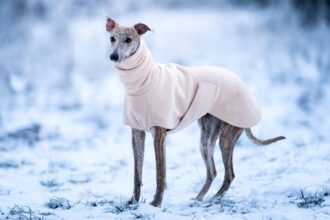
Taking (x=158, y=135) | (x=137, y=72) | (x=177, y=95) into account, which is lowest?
(x=158, y=135)

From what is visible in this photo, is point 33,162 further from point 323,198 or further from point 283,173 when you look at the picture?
point 323,198

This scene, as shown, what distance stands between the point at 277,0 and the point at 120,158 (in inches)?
637

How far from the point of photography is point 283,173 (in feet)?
20.1

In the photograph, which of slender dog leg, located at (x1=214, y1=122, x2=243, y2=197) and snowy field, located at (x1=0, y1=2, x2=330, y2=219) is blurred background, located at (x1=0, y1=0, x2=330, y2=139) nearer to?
snowy field, located at (x1=0, y1=2, x2=330, y2=219)

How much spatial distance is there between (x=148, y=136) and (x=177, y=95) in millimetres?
4401

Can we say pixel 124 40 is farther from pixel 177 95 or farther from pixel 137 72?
pixel 177 95

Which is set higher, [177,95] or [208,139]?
[177,95]

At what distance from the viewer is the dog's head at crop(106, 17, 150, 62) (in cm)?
474

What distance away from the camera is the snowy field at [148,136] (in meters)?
4.86

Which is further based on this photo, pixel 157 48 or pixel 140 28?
pixel 157 48

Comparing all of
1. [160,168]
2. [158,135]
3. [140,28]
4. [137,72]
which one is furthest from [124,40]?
[160,168]

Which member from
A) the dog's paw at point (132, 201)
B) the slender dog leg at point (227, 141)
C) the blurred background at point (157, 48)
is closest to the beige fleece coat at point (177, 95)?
the slender dog leg at point (227, 141)

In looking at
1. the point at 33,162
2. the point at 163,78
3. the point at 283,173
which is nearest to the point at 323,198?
the point at 283,173

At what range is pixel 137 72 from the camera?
4762 millimetres
